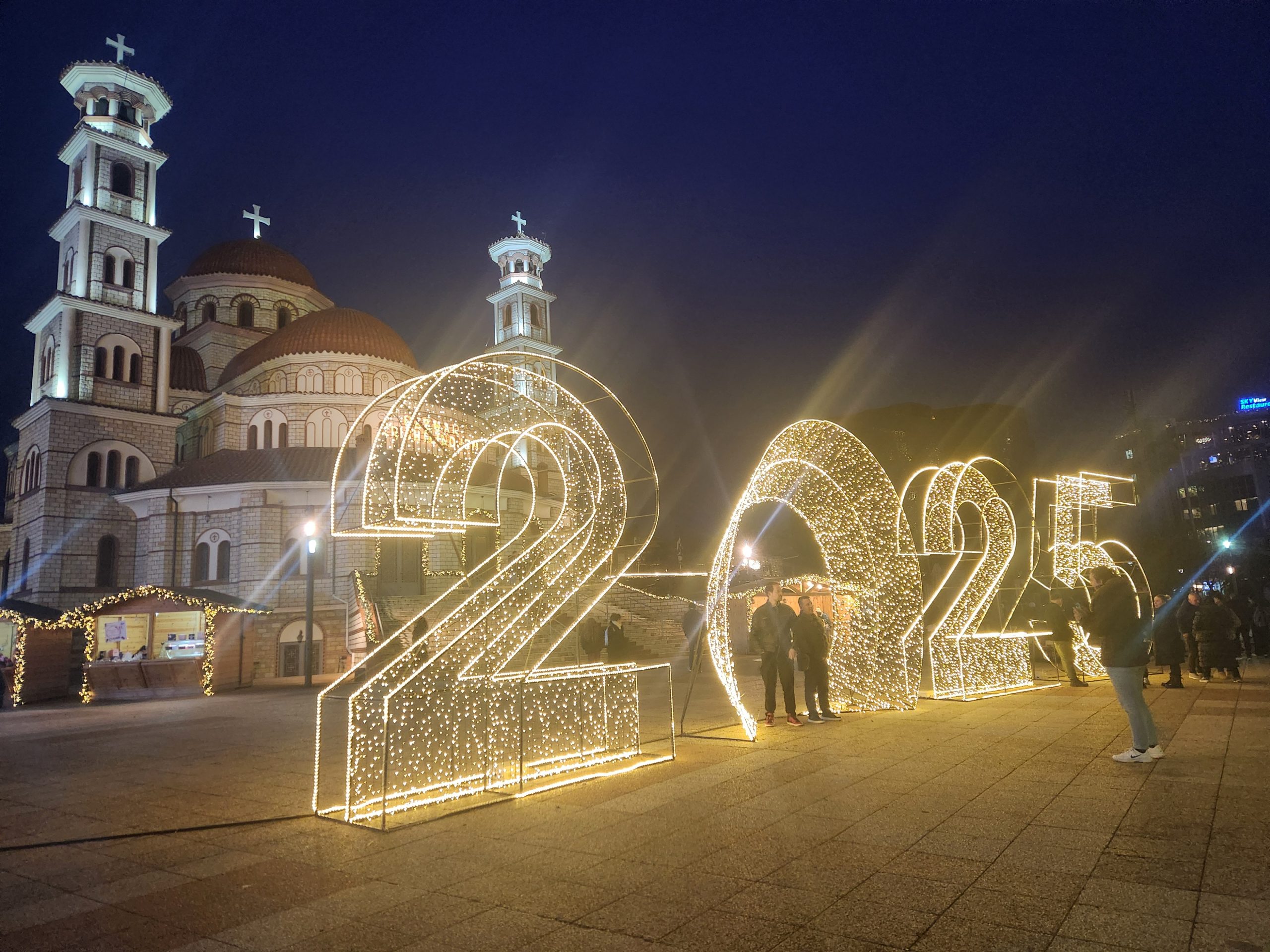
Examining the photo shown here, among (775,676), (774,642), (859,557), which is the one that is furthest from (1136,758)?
(859,557)

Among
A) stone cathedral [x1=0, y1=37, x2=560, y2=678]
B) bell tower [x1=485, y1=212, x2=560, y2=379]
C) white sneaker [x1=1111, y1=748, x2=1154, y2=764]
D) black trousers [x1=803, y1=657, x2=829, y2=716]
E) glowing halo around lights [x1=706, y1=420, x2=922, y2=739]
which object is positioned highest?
bell tower [x1=485, y1=212, x2=560, y2=379]

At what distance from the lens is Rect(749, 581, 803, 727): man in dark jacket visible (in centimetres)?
1112

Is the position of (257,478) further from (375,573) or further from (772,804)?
(772,804)

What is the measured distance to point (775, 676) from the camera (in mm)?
11453

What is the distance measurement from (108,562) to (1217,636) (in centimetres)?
3895

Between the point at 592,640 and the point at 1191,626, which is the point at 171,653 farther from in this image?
the point at 1191,626

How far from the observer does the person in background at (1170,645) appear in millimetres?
13531

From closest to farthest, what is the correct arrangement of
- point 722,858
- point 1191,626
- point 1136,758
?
point 722,858
point 1136,758
point 1191,626

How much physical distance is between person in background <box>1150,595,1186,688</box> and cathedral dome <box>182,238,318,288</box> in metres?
46.7

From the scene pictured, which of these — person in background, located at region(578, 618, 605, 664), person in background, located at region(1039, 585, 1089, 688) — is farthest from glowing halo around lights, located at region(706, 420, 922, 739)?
person in background, located at region(578, 618, 605, 664)

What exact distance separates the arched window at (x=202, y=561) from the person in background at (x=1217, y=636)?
3304cm

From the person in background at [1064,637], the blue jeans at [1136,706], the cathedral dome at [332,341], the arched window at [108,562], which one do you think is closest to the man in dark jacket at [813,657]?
the blue jeans at [1136,706]

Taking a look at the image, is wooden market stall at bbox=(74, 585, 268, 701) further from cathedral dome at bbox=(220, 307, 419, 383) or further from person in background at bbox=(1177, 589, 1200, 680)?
person in background at bbox=(1177, 589, 1200, 680)

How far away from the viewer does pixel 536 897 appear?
458 centimetres
